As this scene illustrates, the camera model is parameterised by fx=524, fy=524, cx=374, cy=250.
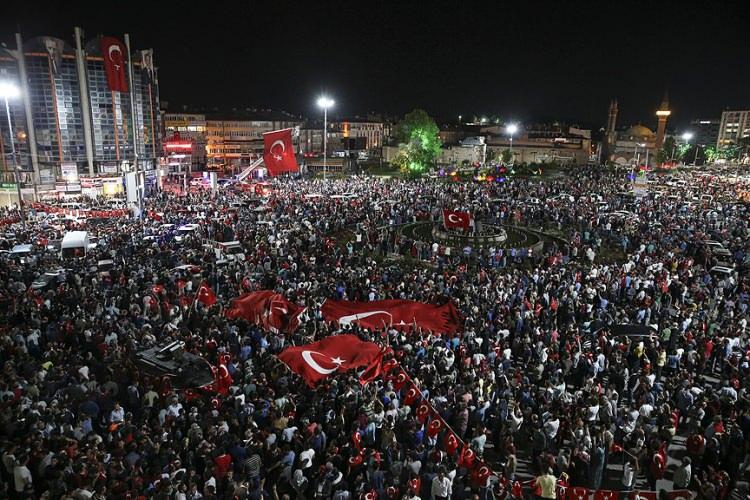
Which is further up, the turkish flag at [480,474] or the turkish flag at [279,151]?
the turkish flag at [279,151]

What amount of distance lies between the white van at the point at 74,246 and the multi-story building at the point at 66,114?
30.7 metres

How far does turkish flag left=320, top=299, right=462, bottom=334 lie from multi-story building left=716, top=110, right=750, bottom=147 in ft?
610

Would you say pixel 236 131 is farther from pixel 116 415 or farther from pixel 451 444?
pixel 451 444

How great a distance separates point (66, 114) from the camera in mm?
52781

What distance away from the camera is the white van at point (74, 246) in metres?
19.7

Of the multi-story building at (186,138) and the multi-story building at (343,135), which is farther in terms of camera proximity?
the multi-story building at (343,135)

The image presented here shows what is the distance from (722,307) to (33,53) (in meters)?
59.2

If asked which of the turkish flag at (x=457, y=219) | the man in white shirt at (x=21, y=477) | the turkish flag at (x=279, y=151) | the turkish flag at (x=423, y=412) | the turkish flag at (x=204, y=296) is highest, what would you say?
the turkish flag at (x=279, y=151)

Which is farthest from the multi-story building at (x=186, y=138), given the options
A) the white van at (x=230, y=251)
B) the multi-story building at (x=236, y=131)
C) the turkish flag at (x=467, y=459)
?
the turkish flag at (x=467, y=459)

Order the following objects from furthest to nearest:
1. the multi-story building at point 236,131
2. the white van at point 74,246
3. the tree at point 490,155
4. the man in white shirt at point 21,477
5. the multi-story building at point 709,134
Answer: the multi-story building at point 709,134 → the multi-story building at point 236,131 → the tree at point 490,155 → the white van at point 74,246 → the man in white shirt at point 21,477

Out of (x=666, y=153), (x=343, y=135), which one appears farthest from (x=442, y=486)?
(x=666, y=153)

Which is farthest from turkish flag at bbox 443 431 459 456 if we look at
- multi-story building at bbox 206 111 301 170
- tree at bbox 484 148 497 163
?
tree at bbox 484 148 497 163

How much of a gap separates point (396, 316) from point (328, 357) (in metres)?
2.98

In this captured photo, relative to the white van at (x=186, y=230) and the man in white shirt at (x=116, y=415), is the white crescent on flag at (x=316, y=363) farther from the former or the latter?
the white van at (x=186, y=230)
